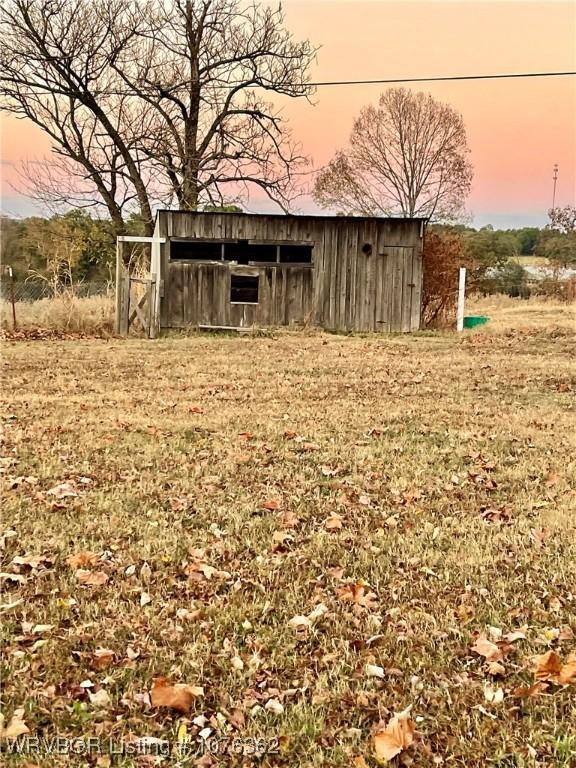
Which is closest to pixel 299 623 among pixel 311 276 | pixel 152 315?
pixel 152 315

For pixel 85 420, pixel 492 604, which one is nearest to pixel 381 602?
pixel 492 604

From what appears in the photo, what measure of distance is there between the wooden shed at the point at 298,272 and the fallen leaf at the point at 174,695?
16164 mm

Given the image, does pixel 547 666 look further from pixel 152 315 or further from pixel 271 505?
pixel 152 315

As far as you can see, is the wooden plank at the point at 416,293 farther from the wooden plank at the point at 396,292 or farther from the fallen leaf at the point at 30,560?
the fallen leaf at the point at 30,560

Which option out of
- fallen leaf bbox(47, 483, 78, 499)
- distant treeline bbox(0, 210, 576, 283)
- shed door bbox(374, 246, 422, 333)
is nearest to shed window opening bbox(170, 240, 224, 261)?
distant treeline bbox(0, 210, 576, 283)

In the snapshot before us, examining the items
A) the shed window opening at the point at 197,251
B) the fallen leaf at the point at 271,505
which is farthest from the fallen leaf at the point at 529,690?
the shed window opening at the point at 197,251

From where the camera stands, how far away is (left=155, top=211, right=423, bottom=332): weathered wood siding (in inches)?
726

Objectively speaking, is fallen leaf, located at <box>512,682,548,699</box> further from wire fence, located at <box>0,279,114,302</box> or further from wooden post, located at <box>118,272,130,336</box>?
wire fence, located at <box>0,279,114,302</box>

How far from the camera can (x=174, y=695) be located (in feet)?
8.23

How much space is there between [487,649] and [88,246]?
28.9m

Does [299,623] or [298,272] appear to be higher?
[298,272]

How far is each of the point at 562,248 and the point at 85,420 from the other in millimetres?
34047

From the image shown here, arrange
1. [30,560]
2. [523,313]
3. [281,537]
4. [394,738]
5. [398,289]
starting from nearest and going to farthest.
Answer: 1. [394,738]
2. [30,560]
3. [281,537]
4. [398,289]
5. [523,313]

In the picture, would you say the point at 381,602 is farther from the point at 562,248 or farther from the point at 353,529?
the point at 562,248
